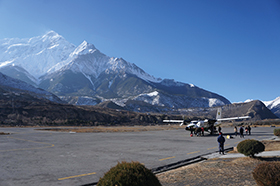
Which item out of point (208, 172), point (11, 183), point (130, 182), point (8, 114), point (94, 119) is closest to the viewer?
point (130, 182)

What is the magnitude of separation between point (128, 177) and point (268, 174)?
4862mm

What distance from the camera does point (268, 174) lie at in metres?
6.72

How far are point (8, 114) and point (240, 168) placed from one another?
9787 cm

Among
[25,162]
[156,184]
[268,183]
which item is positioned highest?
[156,184]

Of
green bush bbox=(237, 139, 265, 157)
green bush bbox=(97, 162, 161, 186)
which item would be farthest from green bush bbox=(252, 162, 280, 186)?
green bush bbox=(237, 139, 265, 157)

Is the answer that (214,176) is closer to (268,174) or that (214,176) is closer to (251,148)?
(268,174)

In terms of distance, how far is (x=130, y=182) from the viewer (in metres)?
4.77

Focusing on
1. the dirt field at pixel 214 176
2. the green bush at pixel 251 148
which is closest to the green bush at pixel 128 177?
the dirt field at pixel 214 176

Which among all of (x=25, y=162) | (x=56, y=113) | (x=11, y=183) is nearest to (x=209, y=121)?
(x=25, y=162)

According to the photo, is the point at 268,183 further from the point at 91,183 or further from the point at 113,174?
the point at 91,183

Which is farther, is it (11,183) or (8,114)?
(8,114)

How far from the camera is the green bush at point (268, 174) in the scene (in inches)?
258

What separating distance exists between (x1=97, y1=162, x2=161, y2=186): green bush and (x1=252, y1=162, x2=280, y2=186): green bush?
4064mm

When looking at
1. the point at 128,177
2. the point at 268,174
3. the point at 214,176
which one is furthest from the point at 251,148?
the point at 128,177
